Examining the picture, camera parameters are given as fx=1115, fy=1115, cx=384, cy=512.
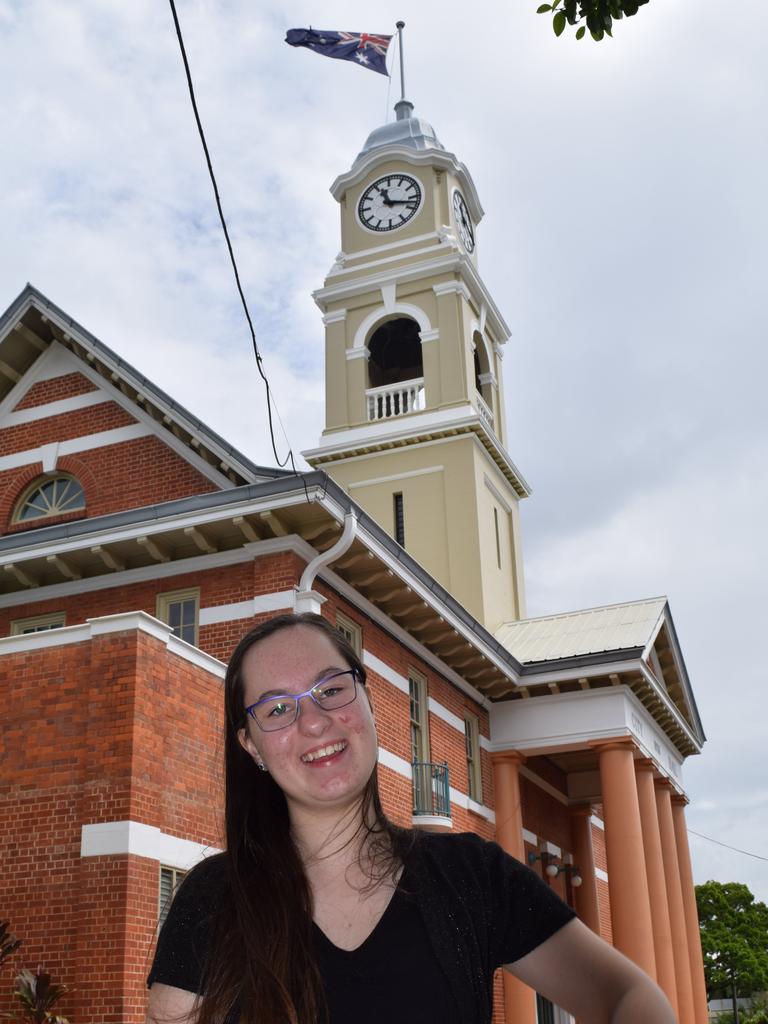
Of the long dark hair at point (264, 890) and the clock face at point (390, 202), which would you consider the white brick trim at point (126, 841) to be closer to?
the long dark hair at point (264, 890)

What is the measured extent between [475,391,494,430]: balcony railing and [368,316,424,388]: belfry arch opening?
2678 mm

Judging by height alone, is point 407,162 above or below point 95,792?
above

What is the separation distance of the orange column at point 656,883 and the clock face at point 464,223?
55.3ft

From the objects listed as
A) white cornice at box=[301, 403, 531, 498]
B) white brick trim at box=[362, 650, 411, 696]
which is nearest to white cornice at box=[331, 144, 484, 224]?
white cornice at box=[301, 403, 531, 498]

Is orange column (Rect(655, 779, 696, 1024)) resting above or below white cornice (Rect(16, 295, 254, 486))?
below

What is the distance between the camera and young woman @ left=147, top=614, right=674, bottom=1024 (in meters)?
2.35

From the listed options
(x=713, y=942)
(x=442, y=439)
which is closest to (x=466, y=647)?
(x=442, y=439)

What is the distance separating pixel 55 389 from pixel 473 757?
9.84m

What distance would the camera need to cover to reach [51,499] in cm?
1755

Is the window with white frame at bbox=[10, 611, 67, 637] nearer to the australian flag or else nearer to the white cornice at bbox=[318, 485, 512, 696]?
the white cornice at bbox=[318, 485, 512, 696]

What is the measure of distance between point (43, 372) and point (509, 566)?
573 inches

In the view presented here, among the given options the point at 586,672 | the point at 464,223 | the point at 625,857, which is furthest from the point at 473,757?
the point at 464,223

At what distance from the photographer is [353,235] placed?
32281mm

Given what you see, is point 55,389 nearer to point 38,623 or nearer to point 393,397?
point 38,623
